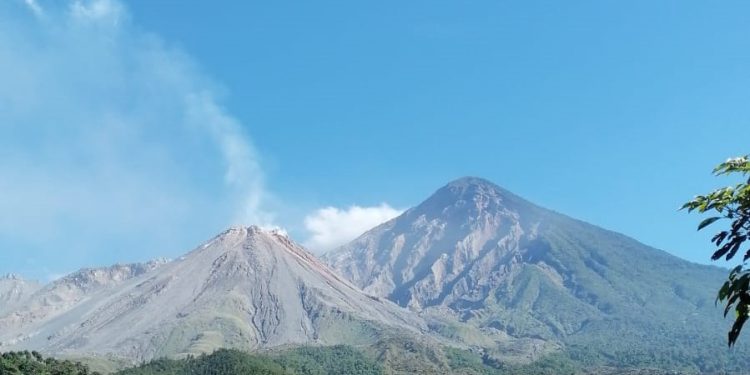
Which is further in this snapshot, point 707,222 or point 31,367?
point 31,367

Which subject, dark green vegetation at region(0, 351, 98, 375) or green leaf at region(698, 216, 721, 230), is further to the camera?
dark green vegetation at region(0, 351, 98, 375)

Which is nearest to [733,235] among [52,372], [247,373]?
[52,372]

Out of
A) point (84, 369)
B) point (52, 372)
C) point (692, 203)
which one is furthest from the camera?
point (84, 369)

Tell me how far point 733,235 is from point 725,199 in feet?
1.31

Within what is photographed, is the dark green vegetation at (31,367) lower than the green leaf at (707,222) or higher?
higher

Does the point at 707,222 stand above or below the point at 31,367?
below

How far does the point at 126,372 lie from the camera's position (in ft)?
643

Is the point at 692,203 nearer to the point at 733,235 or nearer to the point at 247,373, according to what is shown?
the point at 733,235

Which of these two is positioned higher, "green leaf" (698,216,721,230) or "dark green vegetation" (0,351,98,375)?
"dark green vegetation" (0,351,98,375)

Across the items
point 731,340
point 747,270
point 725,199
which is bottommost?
point 731,340

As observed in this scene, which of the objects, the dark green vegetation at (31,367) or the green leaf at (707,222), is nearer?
the green leaf at (707,222)

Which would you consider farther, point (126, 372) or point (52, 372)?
point (126, 372)

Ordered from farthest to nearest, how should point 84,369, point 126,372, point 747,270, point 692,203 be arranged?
point 126,372 < point 84,369 < point 692,203 < point 747,270

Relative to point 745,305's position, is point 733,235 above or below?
above
